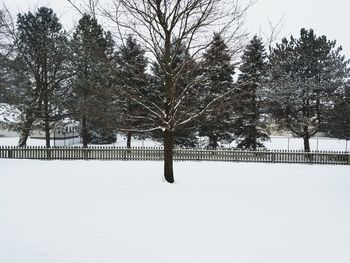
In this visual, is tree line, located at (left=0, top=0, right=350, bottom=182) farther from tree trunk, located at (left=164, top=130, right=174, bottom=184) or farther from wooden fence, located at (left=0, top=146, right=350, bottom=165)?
tree trunk, located at (left=164, top=130, right=174, bottom=184)

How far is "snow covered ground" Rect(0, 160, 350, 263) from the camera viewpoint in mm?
6039

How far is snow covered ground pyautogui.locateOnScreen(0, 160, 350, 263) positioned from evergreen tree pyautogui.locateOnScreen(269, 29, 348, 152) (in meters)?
14.4

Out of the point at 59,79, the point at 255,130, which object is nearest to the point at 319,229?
the point at 255,130

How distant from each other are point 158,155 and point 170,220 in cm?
1458

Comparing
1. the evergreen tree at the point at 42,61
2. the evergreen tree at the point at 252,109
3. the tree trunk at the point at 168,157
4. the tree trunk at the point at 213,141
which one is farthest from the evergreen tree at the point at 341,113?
the evergreen tree at the point at 42,61

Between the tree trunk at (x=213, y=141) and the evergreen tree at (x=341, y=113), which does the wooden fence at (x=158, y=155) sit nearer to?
the evergreen tree at (x=341, y=113)

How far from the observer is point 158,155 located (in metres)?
22.8

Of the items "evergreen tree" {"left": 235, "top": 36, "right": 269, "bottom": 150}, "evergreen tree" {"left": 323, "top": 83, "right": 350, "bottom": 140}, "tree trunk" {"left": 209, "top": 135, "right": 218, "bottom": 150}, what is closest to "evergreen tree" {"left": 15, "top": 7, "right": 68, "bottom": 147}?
"tree trunk" {"left": 209, "top": 135, "right": 218, "bottom": 150}

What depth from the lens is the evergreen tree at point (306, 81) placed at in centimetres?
2772

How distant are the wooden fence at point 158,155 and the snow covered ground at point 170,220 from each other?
754cm

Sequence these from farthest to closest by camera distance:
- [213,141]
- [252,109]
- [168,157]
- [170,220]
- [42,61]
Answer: [213,141] → [252,109] → [42,61] → [168,157] → [170,220]

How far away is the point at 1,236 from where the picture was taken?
6.66m

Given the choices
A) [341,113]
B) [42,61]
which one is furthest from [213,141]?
[42,61]

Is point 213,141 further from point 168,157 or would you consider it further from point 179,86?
point 168,157
